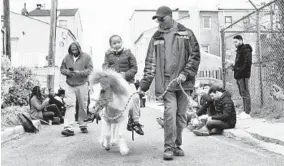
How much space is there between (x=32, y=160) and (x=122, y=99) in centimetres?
173

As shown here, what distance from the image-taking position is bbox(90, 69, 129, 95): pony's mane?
22.9 ft

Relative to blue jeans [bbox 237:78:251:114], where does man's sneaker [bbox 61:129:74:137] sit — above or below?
below

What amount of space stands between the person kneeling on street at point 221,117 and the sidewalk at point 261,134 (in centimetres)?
20

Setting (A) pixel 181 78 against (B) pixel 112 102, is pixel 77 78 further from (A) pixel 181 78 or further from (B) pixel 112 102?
(A) pixel 181 78

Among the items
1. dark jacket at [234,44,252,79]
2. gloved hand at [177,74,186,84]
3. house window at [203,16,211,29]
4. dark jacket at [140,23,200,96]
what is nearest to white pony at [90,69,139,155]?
dark jacket at [140,23,200,96]

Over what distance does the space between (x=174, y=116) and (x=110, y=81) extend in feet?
4.09

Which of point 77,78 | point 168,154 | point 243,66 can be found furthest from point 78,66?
point 168,154

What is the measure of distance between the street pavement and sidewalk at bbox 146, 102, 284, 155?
0.61 ft

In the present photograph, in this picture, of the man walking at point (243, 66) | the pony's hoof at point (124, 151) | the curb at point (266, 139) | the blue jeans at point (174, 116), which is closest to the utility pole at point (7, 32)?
the man walking at point (243, 66)

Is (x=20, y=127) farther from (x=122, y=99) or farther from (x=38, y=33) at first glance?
(x=38, y=33)

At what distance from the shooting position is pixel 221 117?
9.16m

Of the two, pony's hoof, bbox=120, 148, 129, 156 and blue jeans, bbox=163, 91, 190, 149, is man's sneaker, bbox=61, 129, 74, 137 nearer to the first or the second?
pony's hoof, bbox=120, 148, 129, 156

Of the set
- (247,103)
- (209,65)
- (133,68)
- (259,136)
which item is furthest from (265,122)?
(209,65)

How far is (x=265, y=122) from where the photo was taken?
1030 cm
